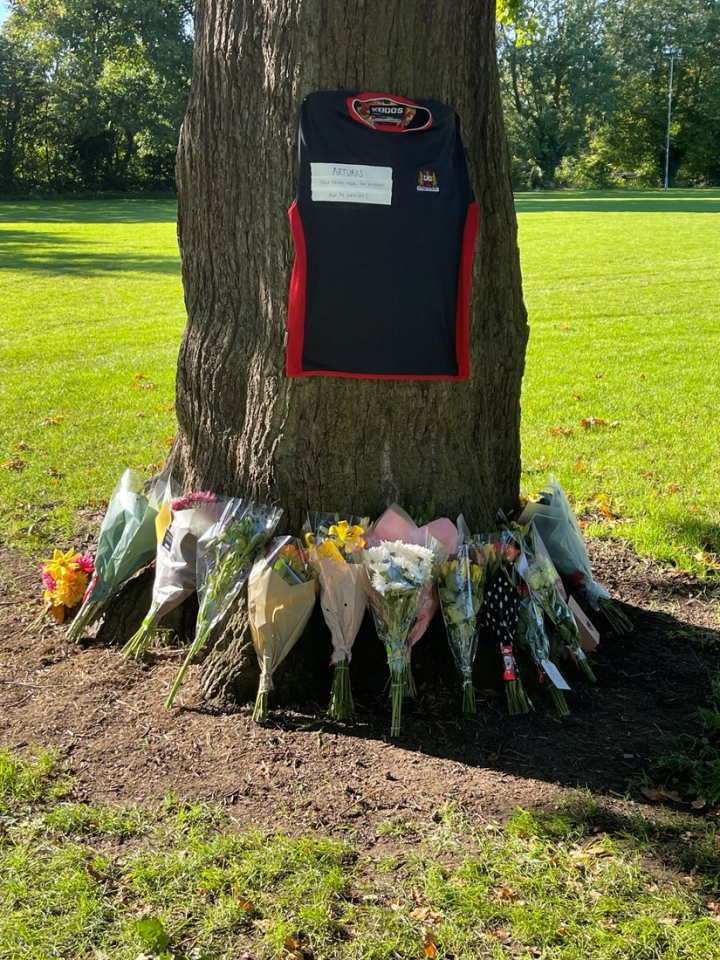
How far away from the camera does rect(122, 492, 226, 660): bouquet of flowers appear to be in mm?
3682

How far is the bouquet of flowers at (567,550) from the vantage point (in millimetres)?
4113

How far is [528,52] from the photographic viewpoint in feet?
185

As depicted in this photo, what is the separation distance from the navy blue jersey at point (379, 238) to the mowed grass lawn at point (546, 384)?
224 cm

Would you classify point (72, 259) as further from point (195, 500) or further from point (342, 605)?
point (342, 605)

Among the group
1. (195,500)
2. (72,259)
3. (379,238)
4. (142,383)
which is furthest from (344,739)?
(72,259)

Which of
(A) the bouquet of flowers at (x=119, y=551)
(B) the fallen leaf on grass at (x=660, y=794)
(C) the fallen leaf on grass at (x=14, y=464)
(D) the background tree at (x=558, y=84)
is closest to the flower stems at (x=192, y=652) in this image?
(A) the bouquet of flowers at (x=119, y=551)

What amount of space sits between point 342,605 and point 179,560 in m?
0.75

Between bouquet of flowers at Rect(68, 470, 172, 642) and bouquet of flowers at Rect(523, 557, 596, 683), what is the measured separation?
162 cm

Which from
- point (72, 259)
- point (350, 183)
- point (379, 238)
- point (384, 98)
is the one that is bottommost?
point (379, 238)

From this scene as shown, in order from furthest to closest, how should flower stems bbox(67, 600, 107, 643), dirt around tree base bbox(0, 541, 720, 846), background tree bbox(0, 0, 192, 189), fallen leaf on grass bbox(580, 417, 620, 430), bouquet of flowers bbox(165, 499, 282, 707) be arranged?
background tree bbox(0, 0, 192, 189), fallen leaf on grass bbox(580, 417, 620, 430), flower stems bbox(67, 600, 107, 643), bouquet of flowers bbox(165, 499, 282, 707), dirt around tree base bbox(0, 541, 720, 846)

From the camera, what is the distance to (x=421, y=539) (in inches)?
139

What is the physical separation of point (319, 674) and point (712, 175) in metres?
62.3

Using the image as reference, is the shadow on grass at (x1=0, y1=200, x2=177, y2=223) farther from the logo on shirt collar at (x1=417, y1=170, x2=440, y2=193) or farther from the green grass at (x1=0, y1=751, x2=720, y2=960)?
the green grass at (x1=0, y1=751, x2=720, y2=960)

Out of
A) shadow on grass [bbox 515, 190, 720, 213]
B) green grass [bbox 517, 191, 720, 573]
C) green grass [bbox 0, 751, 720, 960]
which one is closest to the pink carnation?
green grass [bbox 0, 751, 720, 960]
